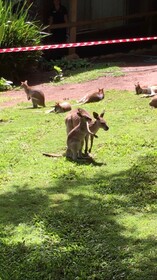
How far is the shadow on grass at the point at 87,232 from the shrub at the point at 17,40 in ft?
22.4

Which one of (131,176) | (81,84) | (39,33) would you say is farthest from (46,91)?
(131,176)

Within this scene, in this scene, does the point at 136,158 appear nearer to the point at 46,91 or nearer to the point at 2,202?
the point at 2,202

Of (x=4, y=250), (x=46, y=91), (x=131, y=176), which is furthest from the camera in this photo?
(x=46, y=91)

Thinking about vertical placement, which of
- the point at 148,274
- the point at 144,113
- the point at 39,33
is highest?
A: the point at 39,33

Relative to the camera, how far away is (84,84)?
1316 centimetres

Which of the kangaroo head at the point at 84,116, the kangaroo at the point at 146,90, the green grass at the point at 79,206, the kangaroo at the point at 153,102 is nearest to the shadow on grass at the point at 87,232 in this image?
the green grass at the point at 79,206

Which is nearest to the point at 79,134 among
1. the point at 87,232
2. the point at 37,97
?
the point at 87,232

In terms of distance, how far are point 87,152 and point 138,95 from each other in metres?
3.87

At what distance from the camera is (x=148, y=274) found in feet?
16.4

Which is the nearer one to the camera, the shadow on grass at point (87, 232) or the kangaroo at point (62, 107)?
the shadow on grass at point (87, 232)

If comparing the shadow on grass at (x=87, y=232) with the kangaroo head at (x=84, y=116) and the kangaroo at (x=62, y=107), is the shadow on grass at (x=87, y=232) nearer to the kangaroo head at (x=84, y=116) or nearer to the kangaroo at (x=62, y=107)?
the kangaroo head at (x=84, y=116)

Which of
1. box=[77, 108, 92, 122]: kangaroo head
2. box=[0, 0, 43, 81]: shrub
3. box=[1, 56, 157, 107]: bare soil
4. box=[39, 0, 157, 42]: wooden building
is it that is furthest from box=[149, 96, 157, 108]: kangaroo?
box=[39, 0, 157, 42]: wooden building

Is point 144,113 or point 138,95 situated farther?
point 138,95

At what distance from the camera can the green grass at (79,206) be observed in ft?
17.0
